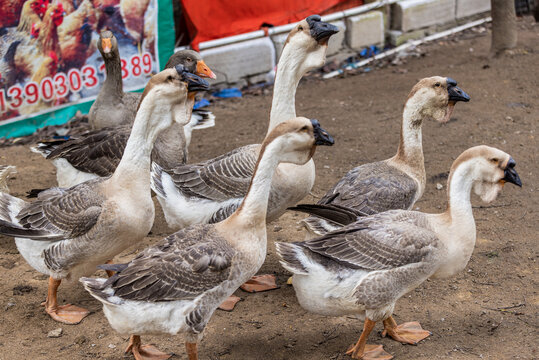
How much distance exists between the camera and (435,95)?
5.32m

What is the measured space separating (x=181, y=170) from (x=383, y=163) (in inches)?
68.4

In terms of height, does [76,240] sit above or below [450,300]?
above

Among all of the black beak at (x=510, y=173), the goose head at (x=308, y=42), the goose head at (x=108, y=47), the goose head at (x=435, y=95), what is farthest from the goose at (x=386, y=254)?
the goose head at (x=108, y=47)

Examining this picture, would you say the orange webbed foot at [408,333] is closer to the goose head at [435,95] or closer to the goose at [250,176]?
the goose at [250,176]

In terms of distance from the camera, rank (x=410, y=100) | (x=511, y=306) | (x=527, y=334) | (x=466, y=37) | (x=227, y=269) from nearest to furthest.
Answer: (x=227, y=269)
(x=527, y=334)
(x=511, y=306)
(x=410, y=100)
(x=466, y=37)

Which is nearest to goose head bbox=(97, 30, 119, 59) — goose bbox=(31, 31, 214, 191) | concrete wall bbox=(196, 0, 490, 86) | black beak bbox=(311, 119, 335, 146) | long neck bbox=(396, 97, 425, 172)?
goose bbox=(31, 31, 214, 191)

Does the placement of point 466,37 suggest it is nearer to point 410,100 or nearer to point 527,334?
point 410,100

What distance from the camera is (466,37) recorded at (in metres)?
Answer: 12.3

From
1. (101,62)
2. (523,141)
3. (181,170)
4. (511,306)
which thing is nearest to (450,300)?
(511,306)

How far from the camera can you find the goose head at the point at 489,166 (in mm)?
4395

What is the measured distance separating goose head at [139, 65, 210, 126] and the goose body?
98 centimetres

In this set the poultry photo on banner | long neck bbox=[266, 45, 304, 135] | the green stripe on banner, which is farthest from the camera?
the green stripe on banner

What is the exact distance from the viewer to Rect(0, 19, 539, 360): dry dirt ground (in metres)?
4.67

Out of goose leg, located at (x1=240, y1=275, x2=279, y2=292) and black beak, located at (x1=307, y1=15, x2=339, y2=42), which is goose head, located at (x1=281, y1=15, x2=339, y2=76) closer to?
black beak, located at (x1=307, y1=15, x2=339, y2=42)
